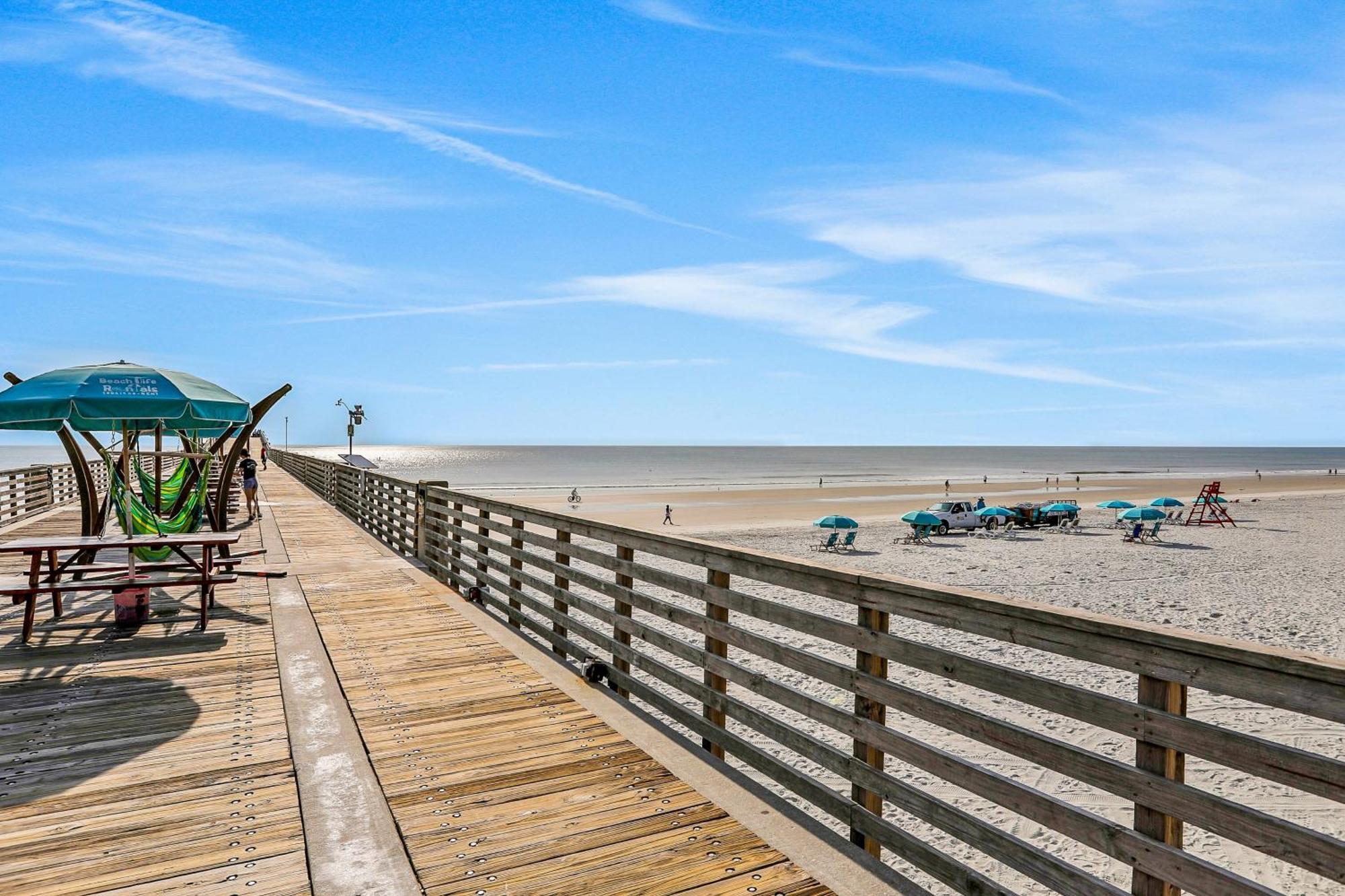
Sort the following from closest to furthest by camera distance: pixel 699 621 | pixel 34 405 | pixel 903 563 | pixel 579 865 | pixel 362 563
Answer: pixel 579 865, pixel 699 621, pixel 34 405, pixel 362 563, pixel 903 563

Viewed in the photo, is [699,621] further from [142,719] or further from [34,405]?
[34,405]

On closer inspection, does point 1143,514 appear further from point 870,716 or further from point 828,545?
point 870,716

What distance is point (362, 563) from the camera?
10758 mm

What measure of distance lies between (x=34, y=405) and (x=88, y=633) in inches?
74.7

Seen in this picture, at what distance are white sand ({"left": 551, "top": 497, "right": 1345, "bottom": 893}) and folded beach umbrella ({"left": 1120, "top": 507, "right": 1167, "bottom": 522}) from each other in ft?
3.24

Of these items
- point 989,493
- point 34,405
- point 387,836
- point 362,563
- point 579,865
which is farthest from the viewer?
point 989,493

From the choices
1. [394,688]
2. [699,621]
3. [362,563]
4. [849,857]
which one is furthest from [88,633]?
[849,857]

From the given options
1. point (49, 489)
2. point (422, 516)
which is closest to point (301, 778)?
point (422, 516)

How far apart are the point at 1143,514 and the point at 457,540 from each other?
2489 centimetres

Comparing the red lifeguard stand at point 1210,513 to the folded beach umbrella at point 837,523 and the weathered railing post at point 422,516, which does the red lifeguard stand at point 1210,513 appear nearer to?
the folded beach umbrella at point 837,523

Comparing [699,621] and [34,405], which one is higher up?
[34,405]

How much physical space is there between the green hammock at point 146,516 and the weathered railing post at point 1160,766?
25.4 ft

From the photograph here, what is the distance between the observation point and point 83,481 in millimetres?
9469

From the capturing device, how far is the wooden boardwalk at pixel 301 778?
3.06 metres
